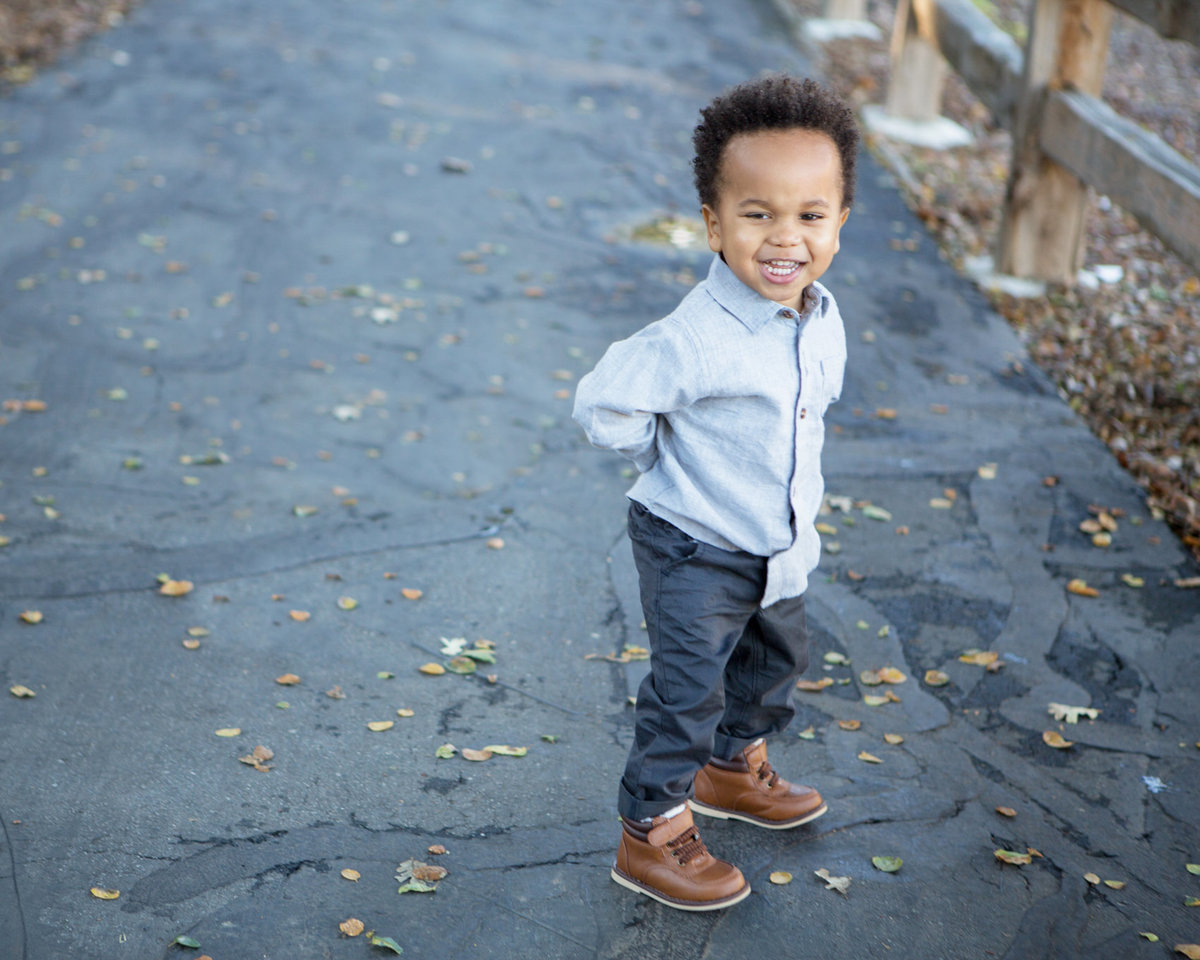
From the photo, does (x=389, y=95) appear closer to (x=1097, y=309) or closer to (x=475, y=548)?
(x=1097, y=309)

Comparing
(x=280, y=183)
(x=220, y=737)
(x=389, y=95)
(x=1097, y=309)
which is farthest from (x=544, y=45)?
(x=220, y=737)

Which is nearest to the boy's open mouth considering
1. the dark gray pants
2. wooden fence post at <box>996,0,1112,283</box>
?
the dark gray pants

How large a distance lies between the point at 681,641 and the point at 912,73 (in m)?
7.88

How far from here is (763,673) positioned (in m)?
2.75

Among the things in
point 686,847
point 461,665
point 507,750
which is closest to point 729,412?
point 686,847

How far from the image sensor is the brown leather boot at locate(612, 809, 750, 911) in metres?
2.68

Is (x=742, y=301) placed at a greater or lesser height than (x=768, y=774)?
greater

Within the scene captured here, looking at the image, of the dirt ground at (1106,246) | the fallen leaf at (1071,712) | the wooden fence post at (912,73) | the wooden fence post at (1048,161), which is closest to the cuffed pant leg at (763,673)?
the fallen leaf at (1071,712)

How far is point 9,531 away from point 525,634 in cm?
194

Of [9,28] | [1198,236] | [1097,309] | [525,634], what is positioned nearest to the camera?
[525,634]

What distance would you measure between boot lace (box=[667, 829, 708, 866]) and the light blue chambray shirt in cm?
60

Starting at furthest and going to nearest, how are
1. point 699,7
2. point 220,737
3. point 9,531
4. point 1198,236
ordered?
point 699,7, point 1198,236, point 9,531, point 220,737

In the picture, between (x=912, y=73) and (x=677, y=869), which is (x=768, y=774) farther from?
(x=912, y=73)

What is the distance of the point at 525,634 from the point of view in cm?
386
